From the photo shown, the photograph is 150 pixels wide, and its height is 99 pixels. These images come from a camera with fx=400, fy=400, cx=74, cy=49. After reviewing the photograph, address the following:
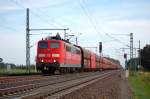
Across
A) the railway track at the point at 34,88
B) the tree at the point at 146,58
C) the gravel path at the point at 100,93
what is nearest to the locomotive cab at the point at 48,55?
the railway track at the point at 34,88

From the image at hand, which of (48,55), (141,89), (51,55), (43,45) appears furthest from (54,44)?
(141,89)

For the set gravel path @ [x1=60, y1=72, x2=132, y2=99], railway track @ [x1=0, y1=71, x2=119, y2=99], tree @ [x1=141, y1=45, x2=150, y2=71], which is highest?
tree @ [x1=141, y1=45, x2=150, y2=71]

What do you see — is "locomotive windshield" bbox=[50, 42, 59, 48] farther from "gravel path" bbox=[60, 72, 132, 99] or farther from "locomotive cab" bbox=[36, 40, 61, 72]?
"gravel path" bbox=[60, 72, 132, 99]

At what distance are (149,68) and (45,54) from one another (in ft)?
260

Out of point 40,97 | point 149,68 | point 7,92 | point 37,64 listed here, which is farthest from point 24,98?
point 149,68

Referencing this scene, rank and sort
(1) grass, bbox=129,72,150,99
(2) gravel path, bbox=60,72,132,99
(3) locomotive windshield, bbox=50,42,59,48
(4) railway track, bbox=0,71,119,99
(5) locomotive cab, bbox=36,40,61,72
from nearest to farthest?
(4) railway track, bbox=0,71,119,99 < (2) gravel path, bbox=60,72,132,99 < (1) grass, bbox=129,72,150,99 < (5) locomotive cab, bbox=36,40,61,72 < (3) locomotive windshield, bbox=50,42,59,48

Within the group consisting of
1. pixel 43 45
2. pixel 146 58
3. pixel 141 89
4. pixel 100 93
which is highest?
pixel 43 45

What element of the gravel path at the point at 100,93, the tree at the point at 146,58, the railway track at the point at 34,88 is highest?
the tree at the point at 146,58

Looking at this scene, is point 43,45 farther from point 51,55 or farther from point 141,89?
point 141,89

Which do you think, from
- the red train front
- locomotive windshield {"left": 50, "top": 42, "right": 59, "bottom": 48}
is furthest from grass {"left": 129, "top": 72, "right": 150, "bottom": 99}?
locomotive windshield {"left": 50, "top": 42, "right": 59, "bottom": 48}

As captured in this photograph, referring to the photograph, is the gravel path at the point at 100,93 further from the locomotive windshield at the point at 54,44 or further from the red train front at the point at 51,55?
the locomotive windshield at the point at 54,44

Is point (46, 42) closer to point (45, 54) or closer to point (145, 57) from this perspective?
point (45, 54)

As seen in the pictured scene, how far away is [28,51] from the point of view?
4544 cm

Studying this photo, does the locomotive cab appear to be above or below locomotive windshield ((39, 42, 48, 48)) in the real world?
below
